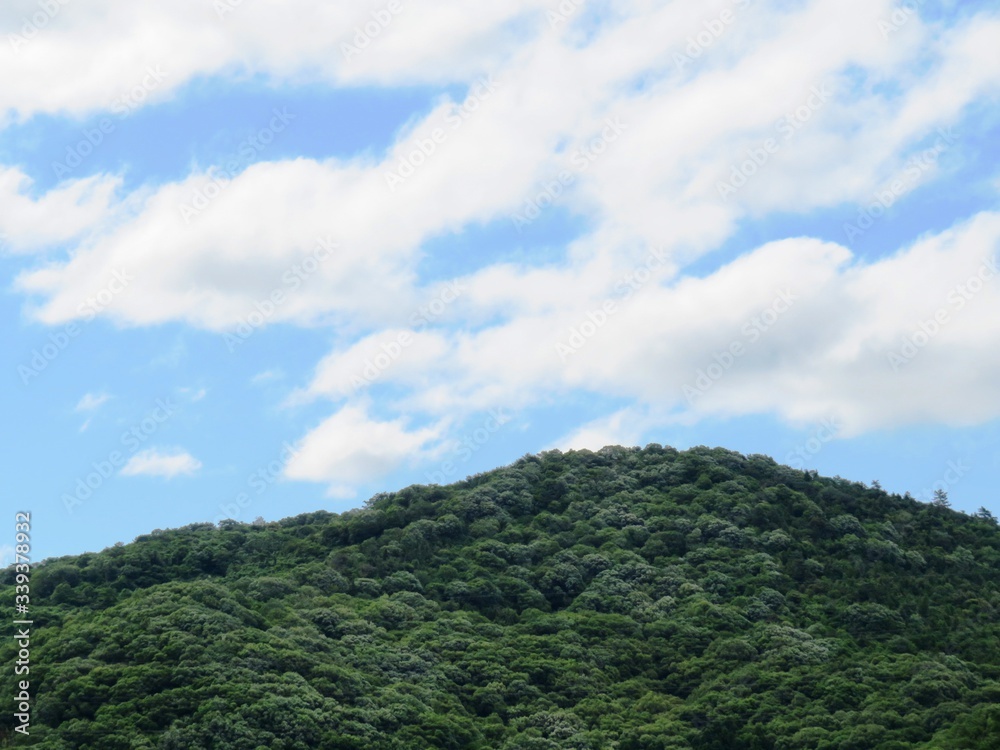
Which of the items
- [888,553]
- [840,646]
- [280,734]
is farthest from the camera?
[888,553]

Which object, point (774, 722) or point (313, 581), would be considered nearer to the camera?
point (774, 722)

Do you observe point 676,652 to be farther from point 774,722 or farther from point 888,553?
point 888,553

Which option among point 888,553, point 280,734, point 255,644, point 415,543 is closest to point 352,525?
point 415,543

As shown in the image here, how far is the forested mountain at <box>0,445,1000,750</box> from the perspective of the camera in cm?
5250

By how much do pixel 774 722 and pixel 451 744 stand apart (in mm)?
14572

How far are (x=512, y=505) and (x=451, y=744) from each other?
2857 cm

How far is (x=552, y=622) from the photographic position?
217 ft

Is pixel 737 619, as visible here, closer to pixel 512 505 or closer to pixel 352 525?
pixel 512 505

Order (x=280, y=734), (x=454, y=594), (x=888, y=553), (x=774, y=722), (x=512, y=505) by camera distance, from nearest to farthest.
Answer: (x=280, y=734) → (x=774, y=722) → (x=454, y=594) → (x=888, y=553) → (x=512, y=505)

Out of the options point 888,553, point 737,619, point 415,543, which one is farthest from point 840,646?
point 415,543

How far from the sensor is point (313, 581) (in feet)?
229

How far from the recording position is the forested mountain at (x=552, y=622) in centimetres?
5250

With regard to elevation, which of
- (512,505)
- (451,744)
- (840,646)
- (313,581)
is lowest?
(451,744)

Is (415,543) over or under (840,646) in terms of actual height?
over
